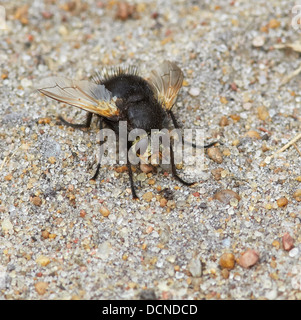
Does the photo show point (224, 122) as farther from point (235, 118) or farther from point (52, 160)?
point (52, 160)

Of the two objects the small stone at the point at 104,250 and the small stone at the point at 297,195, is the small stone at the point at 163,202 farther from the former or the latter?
the small stone at the point at 297,195

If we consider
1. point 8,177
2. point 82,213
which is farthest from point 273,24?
point 8,177

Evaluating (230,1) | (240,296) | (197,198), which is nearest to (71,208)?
(197,198)

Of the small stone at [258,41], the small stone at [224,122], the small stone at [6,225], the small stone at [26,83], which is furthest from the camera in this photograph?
the small stone at [258,41]

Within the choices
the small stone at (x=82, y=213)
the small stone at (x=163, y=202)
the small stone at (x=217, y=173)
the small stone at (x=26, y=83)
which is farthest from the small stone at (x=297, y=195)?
the small stone at (x=26, y=83)

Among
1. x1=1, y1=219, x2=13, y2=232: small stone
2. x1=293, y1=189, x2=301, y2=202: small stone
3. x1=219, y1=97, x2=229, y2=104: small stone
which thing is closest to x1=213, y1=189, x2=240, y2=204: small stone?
x1=293, y1=189, x2=301, y2=202: small stone
